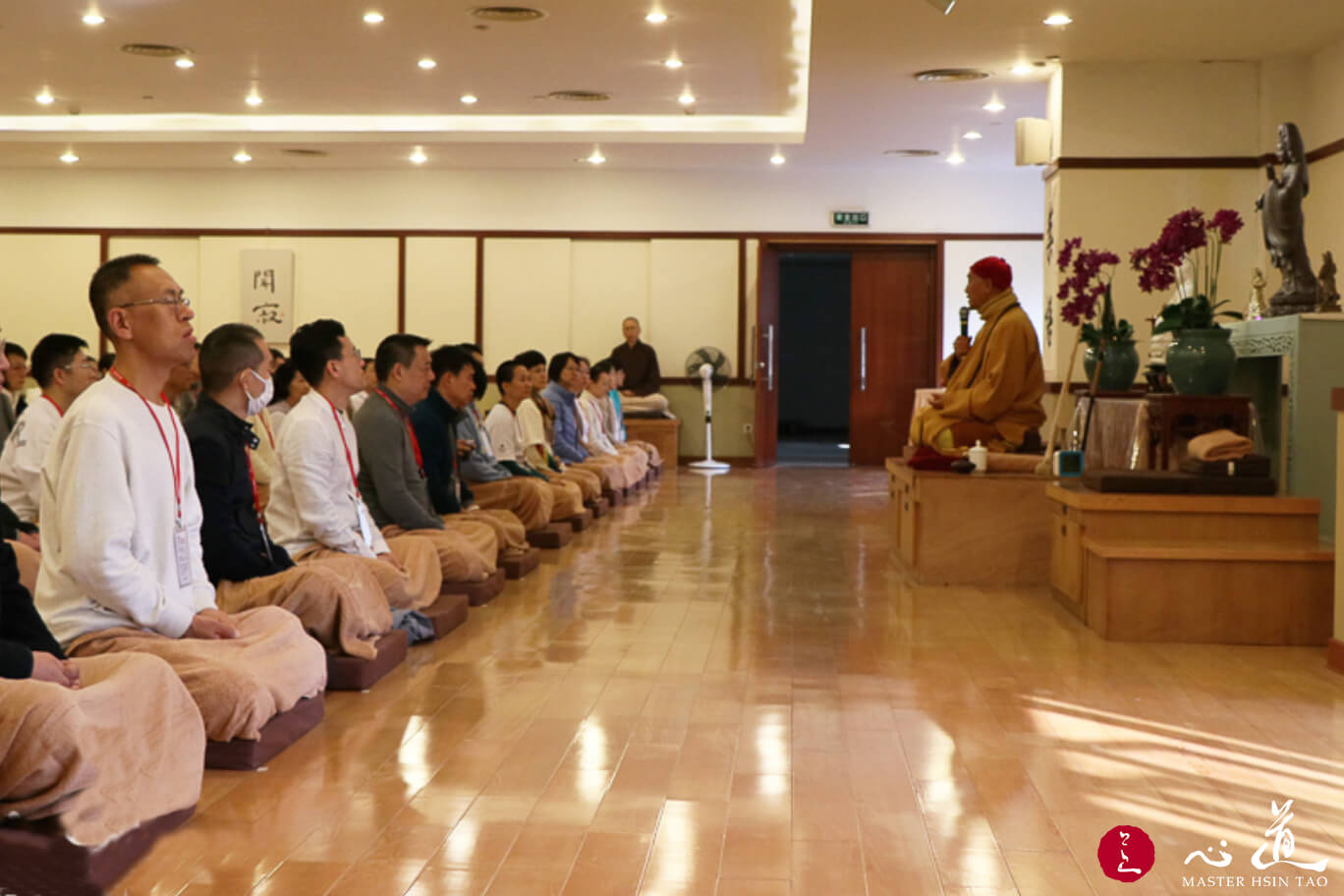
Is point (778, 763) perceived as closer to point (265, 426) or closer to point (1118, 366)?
point (265, 426)

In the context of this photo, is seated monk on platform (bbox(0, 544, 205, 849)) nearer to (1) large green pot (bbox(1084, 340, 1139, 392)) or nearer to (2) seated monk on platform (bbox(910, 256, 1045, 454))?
(2) seated monk on platform (bbox(910, 256, 1045, 454))

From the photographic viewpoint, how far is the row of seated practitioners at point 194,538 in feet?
7.88

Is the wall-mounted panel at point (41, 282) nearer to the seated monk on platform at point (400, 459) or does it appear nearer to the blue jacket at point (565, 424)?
the blue jacket at point (565, 424)

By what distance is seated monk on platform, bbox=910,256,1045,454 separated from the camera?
614cm

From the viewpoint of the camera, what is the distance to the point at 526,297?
13641mm

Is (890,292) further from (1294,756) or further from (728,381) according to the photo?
(1294,756)

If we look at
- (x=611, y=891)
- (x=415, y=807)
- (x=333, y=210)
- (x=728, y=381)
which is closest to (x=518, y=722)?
(x=415, y=807)

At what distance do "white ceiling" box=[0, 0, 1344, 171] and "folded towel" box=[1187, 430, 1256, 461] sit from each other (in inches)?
115

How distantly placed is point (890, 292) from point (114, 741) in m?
11.8

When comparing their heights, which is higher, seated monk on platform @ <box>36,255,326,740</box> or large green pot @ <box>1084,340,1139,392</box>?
large green pot @ <box>1084,340,1139,392</box>

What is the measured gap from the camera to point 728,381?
13.6 metres

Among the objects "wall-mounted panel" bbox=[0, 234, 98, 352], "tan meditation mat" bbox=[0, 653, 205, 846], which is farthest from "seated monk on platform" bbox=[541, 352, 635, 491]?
"tan meditation mat" bbox=[0, 653, 205, 846]

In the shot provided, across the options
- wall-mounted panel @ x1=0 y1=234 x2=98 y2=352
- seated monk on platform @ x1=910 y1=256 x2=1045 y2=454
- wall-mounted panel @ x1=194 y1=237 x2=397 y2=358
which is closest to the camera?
seated monk on platform @ x1=910 y1=256 x2=1045 y2=454

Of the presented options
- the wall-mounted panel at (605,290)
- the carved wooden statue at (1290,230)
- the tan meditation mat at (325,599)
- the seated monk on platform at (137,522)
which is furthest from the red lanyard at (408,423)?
the wall-mounted panel at (605,290)
